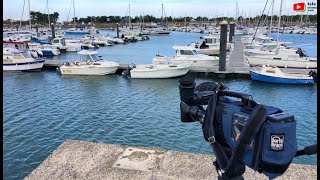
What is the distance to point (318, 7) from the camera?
7.13ft

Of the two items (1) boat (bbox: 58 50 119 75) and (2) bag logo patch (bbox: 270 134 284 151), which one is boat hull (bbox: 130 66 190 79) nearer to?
(1) boat (bbox: 58 50 119 75)

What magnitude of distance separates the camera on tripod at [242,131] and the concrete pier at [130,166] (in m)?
2.68

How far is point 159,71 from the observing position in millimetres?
23797

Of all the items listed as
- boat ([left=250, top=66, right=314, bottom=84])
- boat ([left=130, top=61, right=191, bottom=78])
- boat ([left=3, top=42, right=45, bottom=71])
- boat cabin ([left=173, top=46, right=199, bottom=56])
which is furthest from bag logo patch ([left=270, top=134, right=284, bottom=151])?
boat ([left=3, top=42, right=45, bottom=71])

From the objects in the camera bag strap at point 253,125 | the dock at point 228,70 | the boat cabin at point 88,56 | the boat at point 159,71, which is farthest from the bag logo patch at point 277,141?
the boat cabin at point 88,56

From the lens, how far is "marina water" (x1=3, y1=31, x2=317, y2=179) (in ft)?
38.2

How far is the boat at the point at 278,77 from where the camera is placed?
2159 centimetres

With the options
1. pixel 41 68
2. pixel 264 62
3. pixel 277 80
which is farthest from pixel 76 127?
pixel 264 62

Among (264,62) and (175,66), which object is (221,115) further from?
(264,62)

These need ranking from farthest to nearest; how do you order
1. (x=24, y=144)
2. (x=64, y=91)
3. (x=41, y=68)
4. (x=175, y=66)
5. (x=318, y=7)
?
(x=41, y=68)
(x=175, y=66)
(x=64, y=91)
(x=24, y=144)
(x=318, y=7)

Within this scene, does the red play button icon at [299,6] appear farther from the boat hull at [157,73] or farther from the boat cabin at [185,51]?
the boat hull at [157,73]

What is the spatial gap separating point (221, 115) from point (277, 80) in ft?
68.5

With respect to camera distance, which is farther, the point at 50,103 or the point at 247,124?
the point at 50,103

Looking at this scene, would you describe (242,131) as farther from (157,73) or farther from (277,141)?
(157,73)
